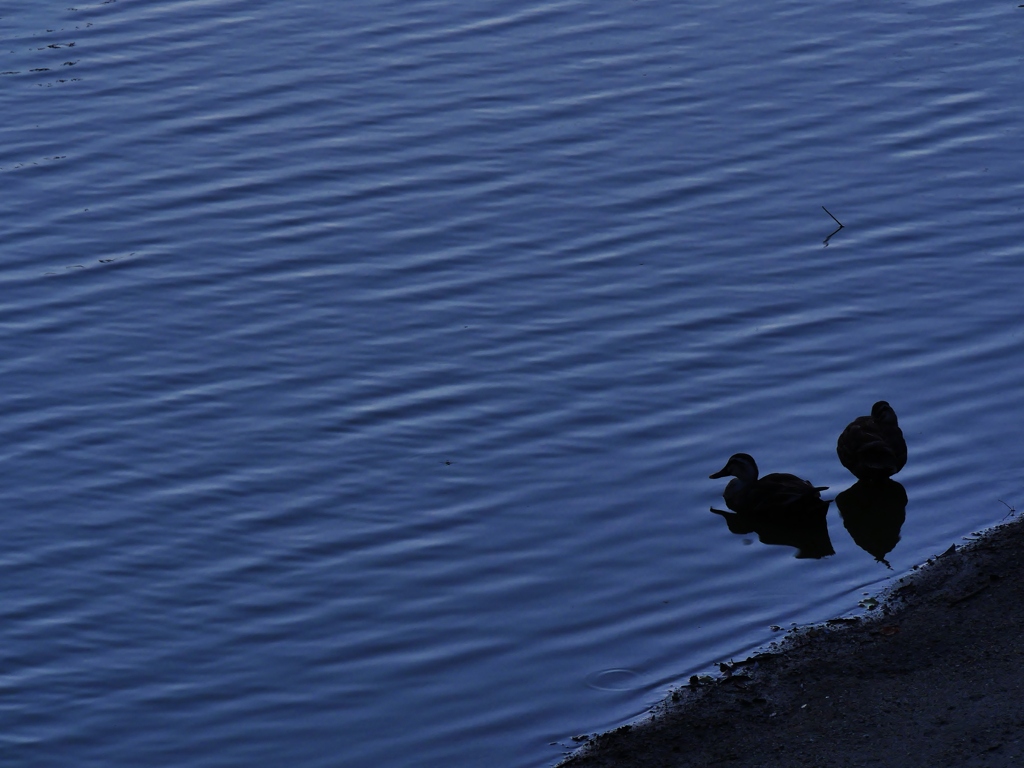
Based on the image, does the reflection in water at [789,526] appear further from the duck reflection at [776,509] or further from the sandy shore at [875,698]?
the sandy shore at [875,698]

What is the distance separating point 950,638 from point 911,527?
2.18 metres

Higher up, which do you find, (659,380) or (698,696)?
(659,380)

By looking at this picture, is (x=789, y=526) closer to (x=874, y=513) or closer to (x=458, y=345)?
(x=874, y=513)

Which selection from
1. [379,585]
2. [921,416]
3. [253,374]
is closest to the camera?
[379,585]

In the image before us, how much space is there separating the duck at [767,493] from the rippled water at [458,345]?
263 mm

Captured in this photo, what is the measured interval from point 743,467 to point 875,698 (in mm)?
3149

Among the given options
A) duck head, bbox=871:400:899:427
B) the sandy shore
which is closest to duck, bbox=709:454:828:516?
duck head, bbox=871:400:899:427

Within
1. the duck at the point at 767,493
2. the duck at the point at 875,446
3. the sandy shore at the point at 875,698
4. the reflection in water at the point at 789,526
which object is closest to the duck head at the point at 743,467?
the duck at the point at 767,493

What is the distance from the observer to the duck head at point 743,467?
12.5 metres

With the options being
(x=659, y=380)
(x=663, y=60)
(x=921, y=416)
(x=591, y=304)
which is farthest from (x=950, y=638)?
(x=663, y=60)

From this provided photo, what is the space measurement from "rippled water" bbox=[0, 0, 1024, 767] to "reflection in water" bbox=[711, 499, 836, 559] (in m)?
0.13

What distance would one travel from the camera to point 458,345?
15.0m

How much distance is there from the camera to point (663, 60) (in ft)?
70.9

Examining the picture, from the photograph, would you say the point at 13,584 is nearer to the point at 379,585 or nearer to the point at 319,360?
the point at 379,585
